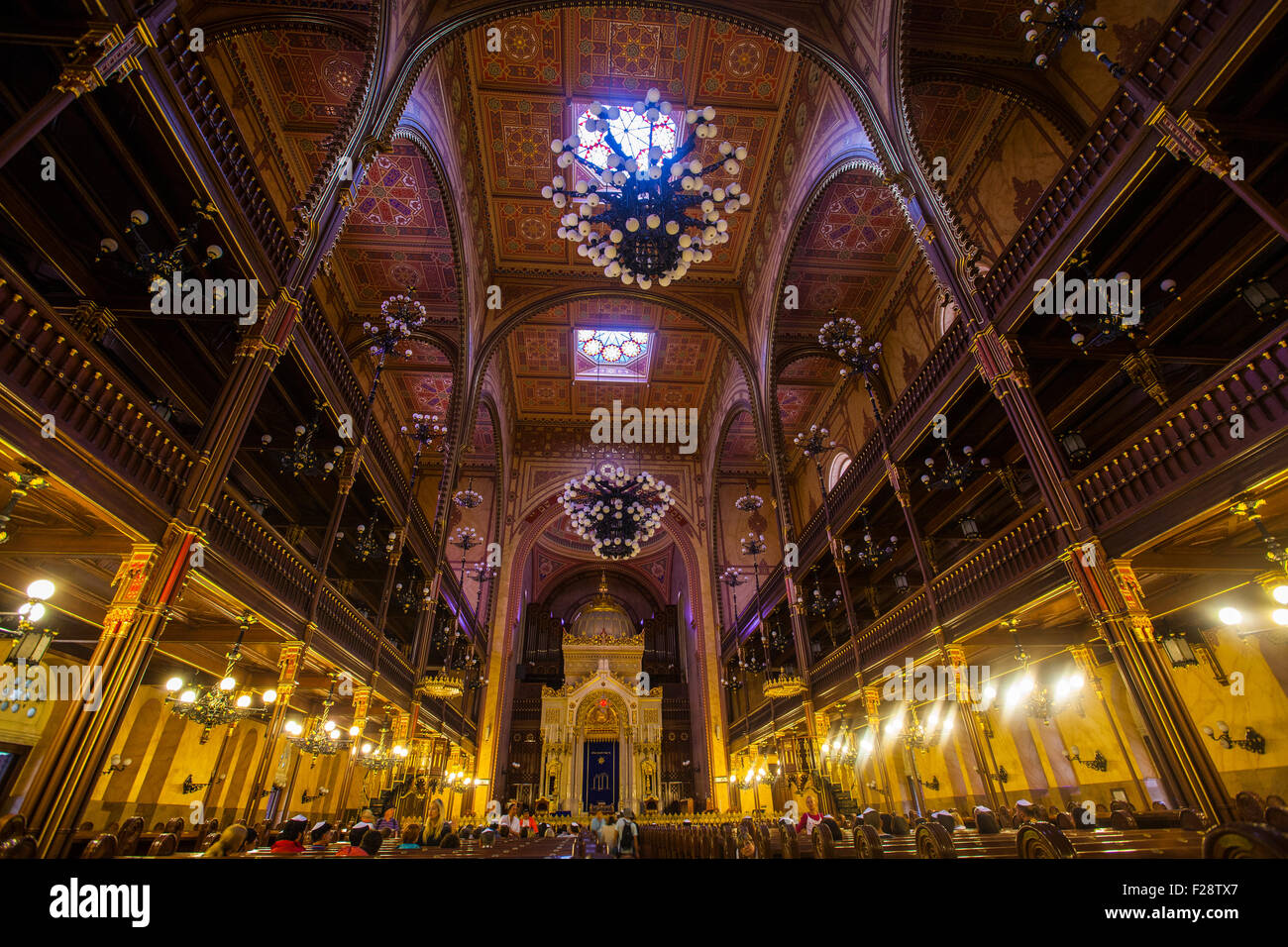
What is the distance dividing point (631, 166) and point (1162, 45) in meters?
7.02

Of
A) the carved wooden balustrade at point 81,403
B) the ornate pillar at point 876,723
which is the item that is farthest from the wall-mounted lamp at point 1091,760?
the carved wooden balustrade at point 81,403

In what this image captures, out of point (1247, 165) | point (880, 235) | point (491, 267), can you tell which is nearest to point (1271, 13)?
point (1247, 165)

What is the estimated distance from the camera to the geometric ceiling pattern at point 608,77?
14367mm

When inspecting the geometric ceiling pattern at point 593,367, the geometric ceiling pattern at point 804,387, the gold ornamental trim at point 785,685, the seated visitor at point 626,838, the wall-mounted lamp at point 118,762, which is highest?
the geometric ceiling pattern at point 593,367

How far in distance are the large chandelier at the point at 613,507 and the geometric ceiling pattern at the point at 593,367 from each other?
787 centimetres

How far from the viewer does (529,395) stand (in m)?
25.7

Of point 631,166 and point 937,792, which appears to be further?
point 937,792

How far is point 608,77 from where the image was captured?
49.8ft

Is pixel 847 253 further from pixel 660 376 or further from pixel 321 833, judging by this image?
pixel 321 833

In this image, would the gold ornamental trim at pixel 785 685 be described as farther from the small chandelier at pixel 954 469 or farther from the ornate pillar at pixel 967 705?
the small chandelier at pixel 954 469

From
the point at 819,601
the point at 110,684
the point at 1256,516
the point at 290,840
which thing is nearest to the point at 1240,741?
the point at 1256,516

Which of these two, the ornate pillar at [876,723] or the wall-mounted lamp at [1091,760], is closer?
the wall-mounted lamp at [1091,760]

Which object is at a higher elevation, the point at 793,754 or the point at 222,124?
the point at 222,124
